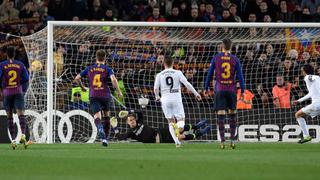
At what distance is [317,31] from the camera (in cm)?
2462

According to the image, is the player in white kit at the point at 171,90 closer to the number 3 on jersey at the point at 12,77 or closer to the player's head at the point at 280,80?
the number 3 on jersey at the point at 12,77

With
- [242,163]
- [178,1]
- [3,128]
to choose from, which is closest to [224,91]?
[242,163]

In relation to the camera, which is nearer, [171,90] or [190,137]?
[171,90]

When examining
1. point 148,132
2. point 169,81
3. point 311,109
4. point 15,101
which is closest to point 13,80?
point 15,101

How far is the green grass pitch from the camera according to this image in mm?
11602

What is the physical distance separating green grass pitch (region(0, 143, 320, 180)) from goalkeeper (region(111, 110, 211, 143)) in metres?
5.61

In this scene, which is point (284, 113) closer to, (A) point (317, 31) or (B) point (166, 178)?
(A) point (317, 31)

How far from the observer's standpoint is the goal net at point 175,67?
2411cm

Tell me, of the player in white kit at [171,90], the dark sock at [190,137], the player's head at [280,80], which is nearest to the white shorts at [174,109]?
the player in white kit at [171,90]

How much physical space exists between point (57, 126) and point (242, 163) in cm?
1082

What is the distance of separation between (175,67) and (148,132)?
2436mm

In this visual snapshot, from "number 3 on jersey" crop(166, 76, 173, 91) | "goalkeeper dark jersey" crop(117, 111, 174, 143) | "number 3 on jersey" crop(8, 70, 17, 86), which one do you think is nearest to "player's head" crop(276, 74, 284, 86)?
"goalkeeper dark jersey" crop(117, 111, 174, 143)

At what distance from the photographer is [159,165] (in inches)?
527

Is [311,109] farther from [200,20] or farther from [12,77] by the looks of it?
[12,77]
